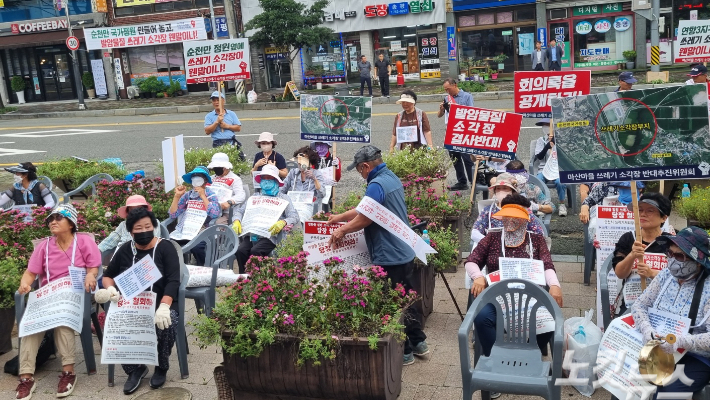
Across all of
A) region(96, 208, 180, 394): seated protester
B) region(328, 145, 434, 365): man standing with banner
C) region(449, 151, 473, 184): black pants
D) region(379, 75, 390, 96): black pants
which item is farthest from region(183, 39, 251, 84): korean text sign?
region(379, 75, 390, 96): black pants

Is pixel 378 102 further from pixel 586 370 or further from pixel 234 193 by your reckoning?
pixel 586 370

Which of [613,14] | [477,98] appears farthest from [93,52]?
[613,14]

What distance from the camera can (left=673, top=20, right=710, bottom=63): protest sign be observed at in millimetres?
13016

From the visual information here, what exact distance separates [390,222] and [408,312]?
0.80 metres

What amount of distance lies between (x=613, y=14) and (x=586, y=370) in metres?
25.7

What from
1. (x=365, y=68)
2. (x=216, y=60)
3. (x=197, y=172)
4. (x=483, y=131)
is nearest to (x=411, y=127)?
(x=483, y=131)

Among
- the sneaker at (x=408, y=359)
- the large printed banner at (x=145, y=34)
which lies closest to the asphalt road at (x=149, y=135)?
the large printed banner at (x=145, y=34)

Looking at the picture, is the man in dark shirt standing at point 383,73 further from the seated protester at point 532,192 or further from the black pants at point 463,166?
the seated protester at point 532,192

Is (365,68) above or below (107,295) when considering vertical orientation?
above

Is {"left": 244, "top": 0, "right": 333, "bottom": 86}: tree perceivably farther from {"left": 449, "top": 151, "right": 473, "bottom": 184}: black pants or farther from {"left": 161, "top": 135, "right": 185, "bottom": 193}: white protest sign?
{"left": 161, "top": 135, "right": 185, "bottom": 193}: white protest sign

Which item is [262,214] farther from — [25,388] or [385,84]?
[385,84]

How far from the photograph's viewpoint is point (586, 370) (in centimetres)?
525

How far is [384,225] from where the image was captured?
18.9 ft

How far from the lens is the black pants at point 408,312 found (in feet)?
19.6
